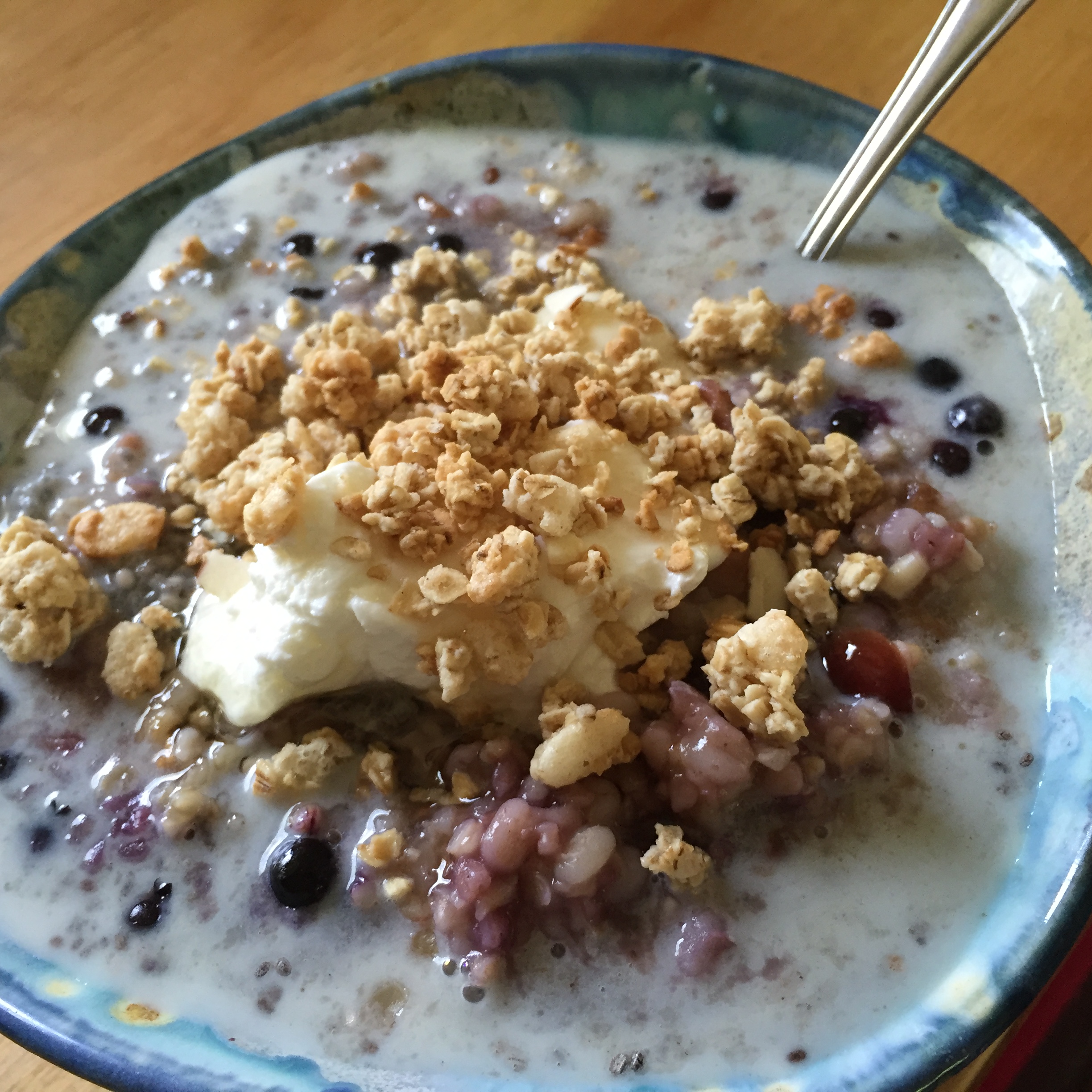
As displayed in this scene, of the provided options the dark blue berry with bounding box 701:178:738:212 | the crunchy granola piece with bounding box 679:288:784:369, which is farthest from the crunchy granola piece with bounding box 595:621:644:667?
the dark blue berry with bounding box 701:178:738:212

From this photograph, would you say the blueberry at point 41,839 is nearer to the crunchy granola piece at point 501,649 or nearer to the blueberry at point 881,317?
the crunchy granola piece at point 501,649

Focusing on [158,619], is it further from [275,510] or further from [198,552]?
[275,510]

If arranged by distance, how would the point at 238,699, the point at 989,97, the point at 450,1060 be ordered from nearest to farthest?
the point at 450,1060, the point at 238,699, the point at 989,97

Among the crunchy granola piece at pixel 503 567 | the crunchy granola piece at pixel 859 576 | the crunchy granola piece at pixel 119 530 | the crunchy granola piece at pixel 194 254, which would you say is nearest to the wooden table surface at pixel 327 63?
the crunchy granola piece at pixel 194 254

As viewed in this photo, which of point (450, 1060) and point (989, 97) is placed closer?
point (450, 1060)

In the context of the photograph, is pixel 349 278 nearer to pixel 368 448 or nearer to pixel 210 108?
pixel 368 448

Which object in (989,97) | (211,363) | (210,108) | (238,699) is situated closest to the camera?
(238,699)

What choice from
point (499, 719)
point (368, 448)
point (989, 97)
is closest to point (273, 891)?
point (499, 719)
